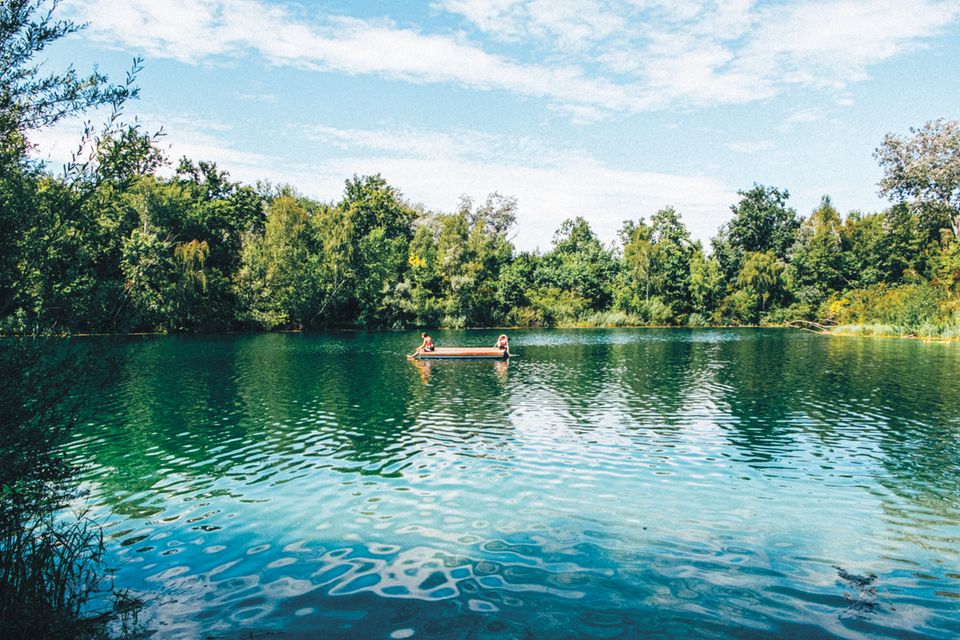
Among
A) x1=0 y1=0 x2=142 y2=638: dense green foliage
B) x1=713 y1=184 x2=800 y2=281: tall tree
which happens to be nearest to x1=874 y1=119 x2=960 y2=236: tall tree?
x1=713 y1=184 x2=800 y2=281: tall tree

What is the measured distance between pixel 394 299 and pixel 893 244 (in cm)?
7137

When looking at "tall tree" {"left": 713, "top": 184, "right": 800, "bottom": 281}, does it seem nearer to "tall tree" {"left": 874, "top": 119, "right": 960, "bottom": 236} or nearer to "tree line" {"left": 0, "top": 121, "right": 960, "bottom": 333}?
"tree line" {"left": 0, "top": 121, "right": 960, "bottom": 333}

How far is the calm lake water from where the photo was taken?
7.35 meters

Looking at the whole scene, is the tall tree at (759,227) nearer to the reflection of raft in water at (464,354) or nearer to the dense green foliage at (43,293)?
the reflection of raft in water at (464,354)

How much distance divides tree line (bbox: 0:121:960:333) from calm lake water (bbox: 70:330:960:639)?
31.6 m

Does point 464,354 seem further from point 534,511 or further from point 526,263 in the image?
point 526,263

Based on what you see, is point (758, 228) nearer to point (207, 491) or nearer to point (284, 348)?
point (284, 348)

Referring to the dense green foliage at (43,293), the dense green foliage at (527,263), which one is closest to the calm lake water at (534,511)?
the dense green foliage at (43,293)

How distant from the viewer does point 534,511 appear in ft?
36.0

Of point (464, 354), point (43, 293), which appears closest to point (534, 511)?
point (43, 293)

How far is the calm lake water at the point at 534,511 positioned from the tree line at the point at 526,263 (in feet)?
104

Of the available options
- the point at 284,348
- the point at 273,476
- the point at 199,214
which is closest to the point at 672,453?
the point at 273,476

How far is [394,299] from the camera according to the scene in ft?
256

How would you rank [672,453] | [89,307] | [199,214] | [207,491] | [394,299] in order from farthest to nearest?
[394,299]
[199,214]
[672,453]
[207,491]
[89,307]
